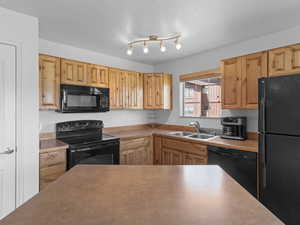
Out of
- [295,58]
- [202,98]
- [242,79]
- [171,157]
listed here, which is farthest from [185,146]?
[295,58]

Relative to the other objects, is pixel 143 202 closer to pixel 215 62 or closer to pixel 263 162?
pixel 263 162


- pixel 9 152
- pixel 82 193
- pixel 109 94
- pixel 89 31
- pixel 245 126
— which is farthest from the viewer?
pixel 109 94

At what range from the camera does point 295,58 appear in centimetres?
181

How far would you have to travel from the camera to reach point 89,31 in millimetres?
2221

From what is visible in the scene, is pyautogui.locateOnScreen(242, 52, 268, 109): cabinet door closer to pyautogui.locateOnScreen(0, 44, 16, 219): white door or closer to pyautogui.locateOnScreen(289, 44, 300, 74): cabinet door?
pyautogui.locateOnScreen(289, 44, 300, 74): cabinet door

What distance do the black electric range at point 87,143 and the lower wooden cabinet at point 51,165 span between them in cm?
8

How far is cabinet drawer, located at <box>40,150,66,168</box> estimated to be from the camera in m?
1.91

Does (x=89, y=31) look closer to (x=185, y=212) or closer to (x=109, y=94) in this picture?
(x=109, y=94)

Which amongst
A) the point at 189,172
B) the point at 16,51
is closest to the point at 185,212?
the point at 189,172

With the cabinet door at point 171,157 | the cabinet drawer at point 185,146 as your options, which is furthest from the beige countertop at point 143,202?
the cabinet door at point 171,157

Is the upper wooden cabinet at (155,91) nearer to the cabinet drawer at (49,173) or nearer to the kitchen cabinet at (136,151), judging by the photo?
the kitchen cabinet at (136,151)

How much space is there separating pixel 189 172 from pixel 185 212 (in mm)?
450

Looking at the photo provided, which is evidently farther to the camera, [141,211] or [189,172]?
[189,172]

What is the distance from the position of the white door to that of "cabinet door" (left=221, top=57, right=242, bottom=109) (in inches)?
105
